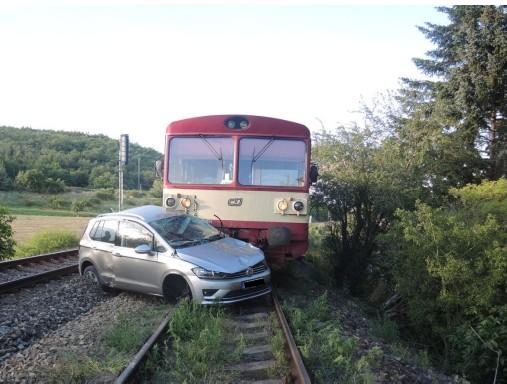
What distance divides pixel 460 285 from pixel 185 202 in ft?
17.1

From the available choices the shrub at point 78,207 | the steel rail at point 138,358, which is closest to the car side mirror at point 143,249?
the steel rail at point 138,358

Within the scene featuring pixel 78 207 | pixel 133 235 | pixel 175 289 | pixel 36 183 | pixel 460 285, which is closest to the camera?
pixel 175 289

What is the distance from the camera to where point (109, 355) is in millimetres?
5055

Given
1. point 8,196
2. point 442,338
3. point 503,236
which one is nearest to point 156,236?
point 442,338

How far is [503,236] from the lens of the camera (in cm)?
745

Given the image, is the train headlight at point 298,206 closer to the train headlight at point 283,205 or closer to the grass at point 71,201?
the train headlight at point 283,205

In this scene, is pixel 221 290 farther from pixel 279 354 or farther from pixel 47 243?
pixel 47 243

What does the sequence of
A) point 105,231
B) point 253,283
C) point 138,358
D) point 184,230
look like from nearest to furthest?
point 138,358
point 253,283
point 184,230
point 105,231

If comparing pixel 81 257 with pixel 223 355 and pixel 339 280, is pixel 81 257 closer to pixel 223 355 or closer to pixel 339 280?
pixel 223 355

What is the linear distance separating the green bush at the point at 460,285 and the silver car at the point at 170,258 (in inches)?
105

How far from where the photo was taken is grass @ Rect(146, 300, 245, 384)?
4.56m

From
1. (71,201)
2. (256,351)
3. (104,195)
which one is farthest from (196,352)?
(104,195)

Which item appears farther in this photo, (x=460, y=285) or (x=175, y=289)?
(x=460, y=285)

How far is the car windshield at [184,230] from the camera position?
7574mm
